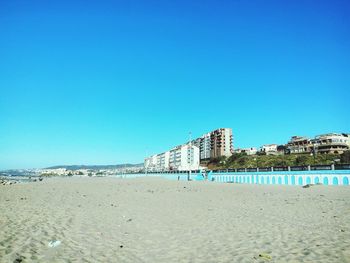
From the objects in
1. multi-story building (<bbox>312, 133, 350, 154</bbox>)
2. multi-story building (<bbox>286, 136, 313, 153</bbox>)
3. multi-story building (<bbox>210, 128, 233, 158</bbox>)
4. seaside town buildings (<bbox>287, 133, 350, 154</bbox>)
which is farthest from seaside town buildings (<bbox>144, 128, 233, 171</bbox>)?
multi-story building (<bbox>312, 133, 350, 154</bbox>)

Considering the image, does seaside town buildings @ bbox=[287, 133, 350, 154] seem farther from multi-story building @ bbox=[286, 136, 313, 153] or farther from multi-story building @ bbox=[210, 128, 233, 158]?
multi-story building @ bbox=[210, 128, 233, 158]

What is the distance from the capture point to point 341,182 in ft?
107

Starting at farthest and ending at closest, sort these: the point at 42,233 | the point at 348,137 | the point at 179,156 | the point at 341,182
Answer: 1. the point at 179,156
2. the point at 348,137
3. the point at 341,182
4. the point at 42,233

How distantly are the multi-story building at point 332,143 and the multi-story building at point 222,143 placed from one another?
4520 centimetres

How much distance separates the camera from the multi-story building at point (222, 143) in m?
162

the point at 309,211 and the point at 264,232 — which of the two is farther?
the point at 309,211

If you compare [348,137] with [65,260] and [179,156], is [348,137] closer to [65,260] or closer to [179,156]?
[179,156]

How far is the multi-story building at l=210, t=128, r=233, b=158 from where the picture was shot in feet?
530

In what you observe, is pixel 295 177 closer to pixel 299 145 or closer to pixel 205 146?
pixel 299 145

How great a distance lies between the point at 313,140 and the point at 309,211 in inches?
5228

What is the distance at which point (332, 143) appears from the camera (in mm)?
117938

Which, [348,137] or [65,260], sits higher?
[348,137]

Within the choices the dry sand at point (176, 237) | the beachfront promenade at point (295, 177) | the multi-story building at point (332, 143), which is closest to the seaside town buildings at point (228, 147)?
the multi-story building at point (332, 143)

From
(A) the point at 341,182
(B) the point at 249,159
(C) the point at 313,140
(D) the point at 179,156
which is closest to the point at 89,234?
(A) the point at 341,182
